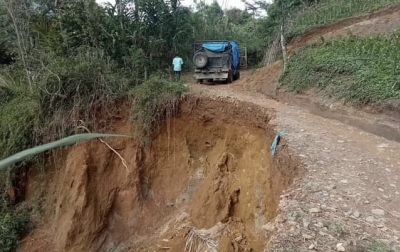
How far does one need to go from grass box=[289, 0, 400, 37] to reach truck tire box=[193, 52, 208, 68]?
4.96m

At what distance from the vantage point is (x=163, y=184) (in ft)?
29.4

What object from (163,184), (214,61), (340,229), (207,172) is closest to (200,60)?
(214,61)

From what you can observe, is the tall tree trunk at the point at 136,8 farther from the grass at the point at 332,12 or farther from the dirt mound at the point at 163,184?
the grass at the point at 332,12

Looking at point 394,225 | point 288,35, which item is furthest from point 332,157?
point 288,35

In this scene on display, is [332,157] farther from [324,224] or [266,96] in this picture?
[266,96]

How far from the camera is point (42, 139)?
902 centimetres

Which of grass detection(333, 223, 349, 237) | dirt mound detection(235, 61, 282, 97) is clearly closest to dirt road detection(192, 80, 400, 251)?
grass detection(333, 223, 349, 237)

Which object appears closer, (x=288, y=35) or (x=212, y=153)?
(x=212, y=153)

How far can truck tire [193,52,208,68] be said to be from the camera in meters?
12.7

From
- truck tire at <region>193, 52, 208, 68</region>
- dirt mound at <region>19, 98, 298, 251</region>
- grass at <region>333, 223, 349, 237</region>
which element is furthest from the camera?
truck tire at <region>193, 52, 208, 68</region>

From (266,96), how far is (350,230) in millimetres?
7508

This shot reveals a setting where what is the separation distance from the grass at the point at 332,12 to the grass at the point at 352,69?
3844mm

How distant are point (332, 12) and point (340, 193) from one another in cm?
1341

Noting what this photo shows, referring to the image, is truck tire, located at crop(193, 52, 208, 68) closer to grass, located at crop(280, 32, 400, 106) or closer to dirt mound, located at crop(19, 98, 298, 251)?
grass, located at crop(280, 32, 400, 106)
